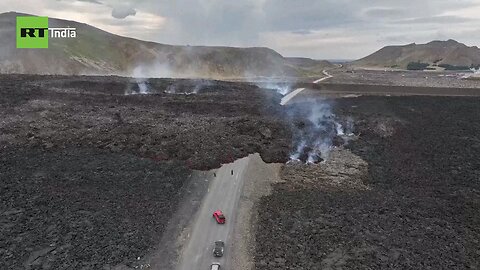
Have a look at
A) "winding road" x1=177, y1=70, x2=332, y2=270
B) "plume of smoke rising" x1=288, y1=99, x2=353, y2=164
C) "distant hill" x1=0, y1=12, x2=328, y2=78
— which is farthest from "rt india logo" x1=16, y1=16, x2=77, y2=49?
"winding road" x1=177, y1=70, x2=332, y2=270

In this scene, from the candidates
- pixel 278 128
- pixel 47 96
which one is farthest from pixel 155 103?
pixel 278 128

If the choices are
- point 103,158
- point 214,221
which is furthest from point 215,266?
point 103,158

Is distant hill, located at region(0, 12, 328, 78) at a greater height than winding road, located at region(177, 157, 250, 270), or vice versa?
distant hill, located at region(0, 12, 328, 78)

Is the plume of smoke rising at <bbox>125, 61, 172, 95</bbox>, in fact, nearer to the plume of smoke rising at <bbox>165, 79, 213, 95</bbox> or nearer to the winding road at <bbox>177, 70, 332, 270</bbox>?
the plume of smoke rising at <bbox>165, 79, 213, 95</bbox>

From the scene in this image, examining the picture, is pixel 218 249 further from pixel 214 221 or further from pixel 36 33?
pixel 36 33

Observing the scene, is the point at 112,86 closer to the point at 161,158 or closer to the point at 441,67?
the point at 161,158

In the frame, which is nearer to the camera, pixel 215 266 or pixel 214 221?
pixel 215 266
